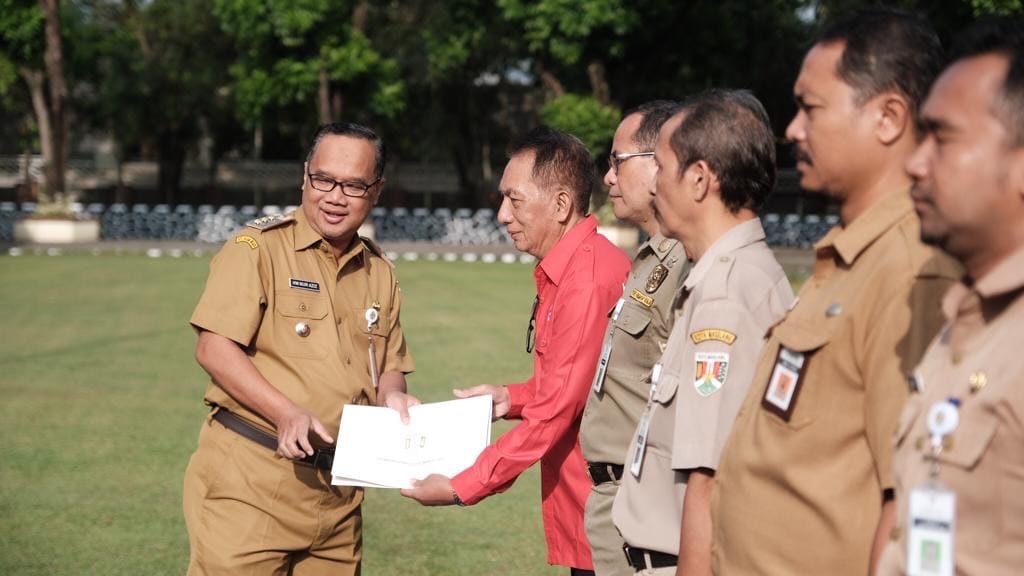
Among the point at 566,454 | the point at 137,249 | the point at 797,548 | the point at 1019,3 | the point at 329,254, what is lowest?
the point at 137,249

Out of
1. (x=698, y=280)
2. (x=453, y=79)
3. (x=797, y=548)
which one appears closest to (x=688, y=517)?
(x=797, y=548)

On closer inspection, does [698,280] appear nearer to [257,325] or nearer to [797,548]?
[797,548]

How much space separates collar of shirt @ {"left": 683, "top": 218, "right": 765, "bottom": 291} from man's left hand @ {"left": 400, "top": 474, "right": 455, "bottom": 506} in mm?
1278

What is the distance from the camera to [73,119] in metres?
54.6

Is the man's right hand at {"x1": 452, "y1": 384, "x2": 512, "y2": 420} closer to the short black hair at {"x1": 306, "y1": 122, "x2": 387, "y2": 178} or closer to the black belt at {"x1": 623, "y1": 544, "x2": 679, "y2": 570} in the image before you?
the short black hair at {"x1": 306, "y1": 122, "x2": 387, "y2": 178}

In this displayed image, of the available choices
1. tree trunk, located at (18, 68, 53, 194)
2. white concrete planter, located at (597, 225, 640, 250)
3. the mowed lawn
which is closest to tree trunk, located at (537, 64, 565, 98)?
white concrete planter, located at (597, 225, 640, 250)

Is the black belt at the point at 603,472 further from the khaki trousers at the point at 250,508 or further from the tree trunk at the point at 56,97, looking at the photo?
the tree trunk at the point at 56,97

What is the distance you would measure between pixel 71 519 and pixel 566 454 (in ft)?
14.1

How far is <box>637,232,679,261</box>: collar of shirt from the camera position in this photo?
12.9ft

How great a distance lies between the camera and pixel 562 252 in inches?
168

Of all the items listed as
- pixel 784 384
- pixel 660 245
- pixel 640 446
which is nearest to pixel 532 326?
pixel 660 245

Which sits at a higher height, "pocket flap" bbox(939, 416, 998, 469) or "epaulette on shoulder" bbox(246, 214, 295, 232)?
"epaulette on shoulder" bbox(246, 214, 295, 232)

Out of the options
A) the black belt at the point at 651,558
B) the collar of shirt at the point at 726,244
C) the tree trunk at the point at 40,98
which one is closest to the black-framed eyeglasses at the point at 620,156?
the collar of shirt at the point at 726,244

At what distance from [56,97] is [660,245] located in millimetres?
36477
